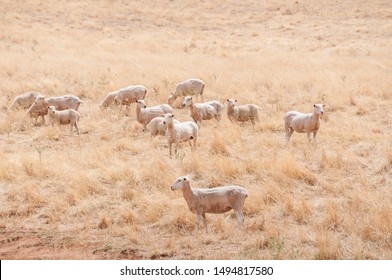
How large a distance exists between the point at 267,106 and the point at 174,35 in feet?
62.7

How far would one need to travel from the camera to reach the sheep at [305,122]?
1242cm

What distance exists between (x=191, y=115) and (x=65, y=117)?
12.1 feet

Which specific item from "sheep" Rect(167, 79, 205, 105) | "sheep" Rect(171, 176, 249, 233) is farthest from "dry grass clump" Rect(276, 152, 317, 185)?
"sheep" Rect(167, 79, 205, 105)

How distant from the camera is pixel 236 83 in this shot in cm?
2058

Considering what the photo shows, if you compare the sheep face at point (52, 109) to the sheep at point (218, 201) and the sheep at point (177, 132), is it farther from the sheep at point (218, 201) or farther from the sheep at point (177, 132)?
the sheep at point (218, 201)

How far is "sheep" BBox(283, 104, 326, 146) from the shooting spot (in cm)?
1242

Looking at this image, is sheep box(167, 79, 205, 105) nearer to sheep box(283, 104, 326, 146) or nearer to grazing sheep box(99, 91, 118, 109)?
grazing sheep box(99, 91, 118, 109)

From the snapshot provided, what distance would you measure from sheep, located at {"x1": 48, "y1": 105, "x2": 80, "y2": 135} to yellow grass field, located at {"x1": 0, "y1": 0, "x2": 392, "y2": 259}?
345 mm

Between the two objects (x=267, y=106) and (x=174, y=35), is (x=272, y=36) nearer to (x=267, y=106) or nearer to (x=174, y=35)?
(x=174, y=35)

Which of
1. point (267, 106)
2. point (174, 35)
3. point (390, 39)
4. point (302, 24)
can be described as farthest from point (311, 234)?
point (302, 24)

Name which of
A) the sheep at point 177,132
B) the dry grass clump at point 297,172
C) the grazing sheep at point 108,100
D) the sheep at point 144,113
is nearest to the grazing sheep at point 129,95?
the grazing sheep at point 108,100

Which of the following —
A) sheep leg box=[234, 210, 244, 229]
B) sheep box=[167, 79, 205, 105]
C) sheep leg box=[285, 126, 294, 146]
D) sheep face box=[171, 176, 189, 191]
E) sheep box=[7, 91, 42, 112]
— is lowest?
sheep box=[7, 91, 42, 112]

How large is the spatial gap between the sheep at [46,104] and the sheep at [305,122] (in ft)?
24.0

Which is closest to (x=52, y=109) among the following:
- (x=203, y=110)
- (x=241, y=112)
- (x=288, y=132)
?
(x=203, y=110)
